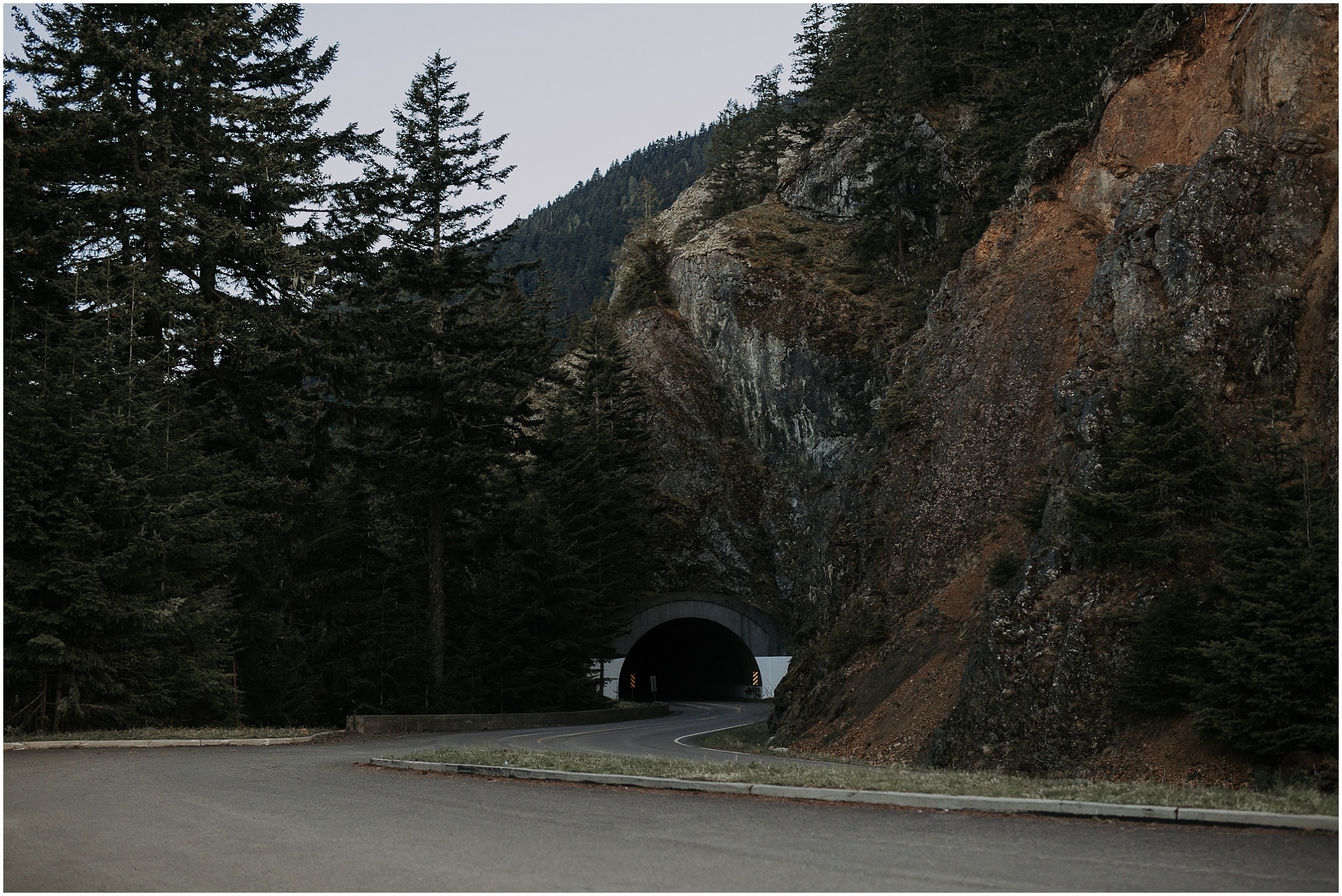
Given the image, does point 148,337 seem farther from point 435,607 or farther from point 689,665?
point 689,665

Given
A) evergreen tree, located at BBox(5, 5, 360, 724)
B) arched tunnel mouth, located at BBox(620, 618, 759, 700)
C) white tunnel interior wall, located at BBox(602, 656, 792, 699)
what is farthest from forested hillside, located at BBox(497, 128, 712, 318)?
evergreen tree, located at BBox(5, 5, 360, 724)

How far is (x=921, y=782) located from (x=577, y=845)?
4893 millimetres

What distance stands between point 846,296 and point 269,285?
3548 centimetres

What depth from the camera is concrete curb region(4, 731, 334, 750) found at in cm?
1759

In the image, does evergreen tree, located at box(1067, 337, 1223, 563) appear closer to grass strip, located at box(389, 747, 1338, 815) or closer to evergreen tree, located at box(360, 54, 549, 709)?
grass strip, located at box(389, 747, 1338, 815)

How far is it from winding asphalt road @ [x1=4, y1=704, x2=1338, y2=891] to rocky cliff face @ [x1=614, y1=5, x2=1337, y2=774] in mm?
7271

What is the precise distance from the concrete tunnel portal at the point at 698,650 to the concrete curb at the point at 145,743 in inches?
1120

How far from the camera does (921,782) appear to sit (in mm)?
11570

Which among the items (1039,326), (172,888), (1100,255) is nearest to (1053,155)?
(1039,326)

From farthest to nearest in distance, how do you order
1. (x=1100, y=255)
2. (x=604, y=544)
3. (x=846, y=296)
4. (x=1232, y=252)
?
(x=846, y=296) → (x=604, y=544) → (x=1100, y=255) → (x=1232, y=252)

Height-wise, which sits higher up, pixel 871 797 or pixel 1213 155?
pixel 1213 155

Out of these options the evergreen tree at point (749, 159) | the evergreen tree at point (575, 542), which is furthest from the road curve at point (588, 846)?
the evergreen tree at point (749, 159)

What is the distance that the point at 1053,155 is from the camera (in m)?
33.3

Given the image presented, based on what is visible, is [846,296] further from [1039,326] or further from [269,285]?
[269,285]
